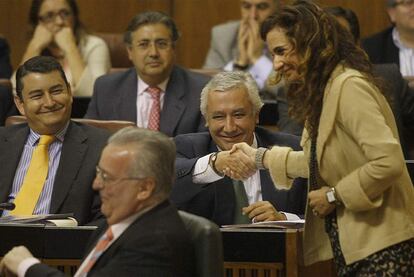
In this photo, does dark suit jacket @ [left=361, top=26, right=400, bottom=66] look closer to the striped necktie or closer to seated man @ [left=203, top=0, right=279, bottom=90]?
seated man @ [left=203, top=0, right=279, bottom=90]

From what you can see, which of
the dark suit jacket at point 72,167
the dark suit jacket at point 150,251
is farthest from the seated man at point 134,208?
the dark suit jacket at point 72,167

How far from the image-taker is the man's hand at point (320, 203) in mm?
2898

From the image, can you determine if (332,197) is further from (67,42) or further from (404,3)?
(67,42)

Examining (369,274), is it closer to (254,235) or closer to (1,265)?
(254,235)

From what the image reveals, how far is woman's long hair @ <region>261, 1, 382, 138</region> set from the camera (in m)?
2.94

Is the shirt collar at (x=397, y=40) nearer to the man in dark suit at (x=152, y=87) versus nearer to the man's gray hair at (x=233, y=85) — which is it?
the man in dark suit at (x=152, y=87)

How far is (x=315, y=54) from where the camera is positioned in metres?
2.95

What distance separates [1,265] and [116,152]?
0.45 metres

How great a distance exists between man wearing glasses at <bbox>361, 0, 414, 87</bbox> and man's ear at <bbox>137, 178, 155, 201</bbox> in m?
3.61

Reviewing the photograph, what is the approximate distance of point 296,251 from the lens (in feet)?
10.0

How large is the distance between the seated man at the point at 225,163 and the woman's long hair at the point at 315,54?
22.2 inches

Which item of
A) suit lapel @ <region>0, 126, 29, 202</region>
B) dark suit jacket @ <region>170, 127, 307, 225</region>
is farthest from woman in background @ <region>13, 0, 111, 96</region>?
dark suit jacket @ <region>170, 127, 307, 225</region>

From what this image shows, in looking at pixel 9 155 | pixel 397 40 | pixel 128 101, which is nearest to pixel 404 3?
pixel 397 40

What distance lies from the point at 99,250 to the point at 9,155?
1.52 m
